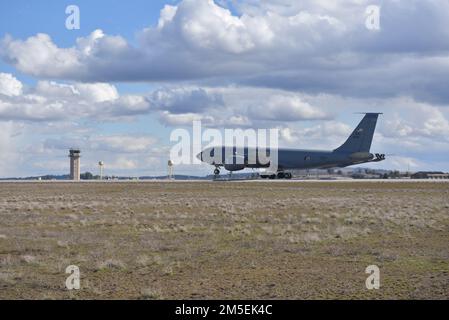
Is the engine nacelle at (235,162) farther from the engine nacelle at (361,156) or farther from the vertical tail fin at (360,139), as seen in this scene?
the engine nacelle at (361,156)

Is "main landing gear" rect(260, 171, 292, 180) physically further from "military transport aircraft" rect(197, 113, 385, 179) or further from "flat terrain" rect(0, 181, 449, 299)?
"flat terrain" rect(0, 181, 449, 299)

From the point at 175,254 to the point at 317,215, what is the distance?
51.4 feet

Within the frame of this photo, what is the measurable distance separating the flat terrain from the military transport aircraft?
7018 centimetres

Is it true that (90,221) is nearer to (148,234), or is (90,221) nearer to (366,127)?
(148,234)

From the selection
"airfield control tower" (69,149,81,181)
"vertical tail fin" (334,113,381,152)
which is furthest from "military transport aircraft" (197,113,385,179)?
"airfield control tower" (69,149,81,181)

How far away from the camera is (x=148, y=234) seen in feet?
82.3

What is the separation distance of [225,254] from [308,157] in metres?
88.4

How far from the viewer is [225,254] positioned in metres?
19.7

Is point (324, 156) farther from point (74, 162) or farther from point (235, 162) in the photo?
point (74, 162)

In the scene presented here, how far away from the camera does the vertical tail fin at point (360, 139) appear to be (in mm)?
108562

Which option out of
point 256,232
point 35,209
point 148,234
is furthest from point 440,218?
point 35,209

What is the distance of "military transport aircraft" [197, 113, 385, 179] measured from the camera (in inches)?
4129

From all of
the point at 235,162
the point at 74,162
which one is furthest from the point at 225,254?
the point at 74,162
